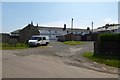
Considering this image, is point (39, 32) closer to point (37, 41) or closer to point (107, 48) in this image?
point (37, 41)

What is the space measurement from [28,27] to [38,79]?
69.8m

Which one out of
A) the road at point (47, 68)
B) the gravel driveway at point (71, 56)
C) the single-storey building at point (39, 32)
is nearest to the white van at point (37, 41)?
the gravel driveway at point (71, 56)

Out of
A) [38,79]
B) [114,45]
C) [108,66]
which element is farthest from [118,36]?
[38,79]

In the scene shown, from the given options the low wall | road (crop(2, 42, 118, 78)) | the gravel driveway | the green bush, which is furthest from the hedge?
road (crop(2, 42, 118, 78))

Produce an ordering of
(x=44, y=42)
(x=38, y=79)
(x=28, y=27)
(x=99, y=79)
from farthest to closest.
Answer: (x=28, y=27), (x=44, y=42), (x=99, y=79), (x=38, y=79)

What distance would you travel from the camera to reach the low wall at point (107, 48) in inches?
1080

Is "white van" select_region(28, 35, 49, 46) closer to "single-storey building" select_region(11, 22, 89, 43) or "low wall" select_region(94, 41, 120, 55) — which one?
"low wall" select_region(94, 41, 120, 55)

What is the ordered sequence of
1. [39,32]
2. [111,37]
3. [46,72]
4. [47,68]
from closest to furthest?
[46,72]
[47,68]
[111,37]
[39,32]

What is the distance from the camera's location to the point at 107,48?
28.0m

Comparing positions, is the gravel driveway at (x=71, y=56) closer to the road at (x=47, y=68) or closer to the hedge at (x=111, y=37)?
the road at (x=47, y=68)

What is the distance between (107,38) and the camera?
28.5 m

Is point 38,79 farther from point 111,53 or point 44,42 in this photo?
point 44,42

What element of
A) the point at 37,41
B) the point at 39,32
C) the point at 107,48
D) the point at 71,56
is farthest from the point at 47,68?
the point at 39,32

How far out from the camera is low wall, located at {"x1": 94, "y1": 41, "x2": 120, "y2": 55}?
2744 centimetres
